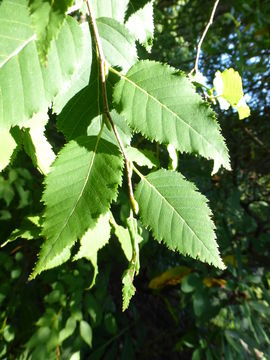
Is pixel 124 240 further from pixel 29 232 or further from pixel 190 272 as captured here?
pixel 190 272

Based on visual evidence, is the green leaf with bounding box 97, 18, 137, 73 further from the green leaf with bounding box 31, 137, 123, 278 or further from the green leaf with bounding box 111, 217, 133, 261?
the green leaf with bounding box 111, 217, 133, 261

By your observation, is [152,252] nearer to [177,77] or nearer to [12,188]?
[12,188]

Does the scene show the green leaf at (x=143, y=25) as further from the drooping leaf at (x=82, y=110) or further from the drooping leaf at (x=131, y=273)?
the drooping leaf at (x=131, y=273)

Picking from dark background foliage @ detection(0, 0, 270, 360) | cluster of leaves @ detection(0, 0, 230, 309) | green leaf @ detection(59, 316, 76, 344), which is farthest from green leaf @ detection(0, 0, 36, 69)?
green leaf @ detection(59, 316, 76, 344)

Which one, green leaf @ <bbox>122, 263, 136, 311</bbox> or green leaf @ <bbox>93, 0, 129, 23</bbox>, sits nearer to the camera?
green leaf @ <bbox>122, 263, 136, 311</bbox>

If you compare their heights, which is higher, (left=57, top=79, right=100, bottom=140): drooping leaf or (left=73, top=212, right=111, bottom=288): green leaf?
(left=57, top=79, right=100, bottom=140): drooping leaf

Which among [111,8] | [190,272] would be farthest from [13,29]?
[190,272]
